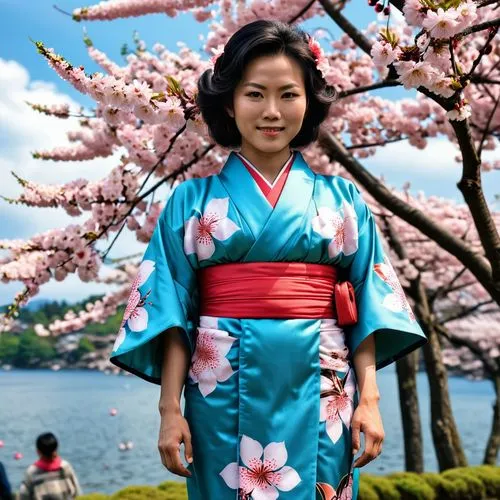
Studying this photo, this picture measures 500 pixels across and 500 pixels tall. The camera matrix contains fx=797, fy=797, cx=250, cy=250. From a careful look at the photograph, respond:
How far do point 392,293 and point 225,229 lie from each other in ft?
1.89

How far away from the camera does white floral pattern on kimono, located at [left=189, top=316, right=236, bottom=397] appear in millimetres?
2322

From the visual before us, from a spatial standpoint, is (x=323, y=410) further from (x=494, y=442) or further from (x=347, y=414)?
(x=494, y=442)

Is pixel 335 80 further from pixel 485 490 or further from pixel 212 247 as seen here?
pixel 485 490

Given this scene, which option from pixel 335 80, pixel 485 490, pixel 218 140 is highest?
pixel 335 80

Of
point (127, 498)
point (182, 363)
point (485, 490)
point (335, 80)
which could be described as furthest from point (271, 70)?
point (485, 490)

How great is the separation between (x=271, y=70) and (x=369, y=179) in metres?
2.32

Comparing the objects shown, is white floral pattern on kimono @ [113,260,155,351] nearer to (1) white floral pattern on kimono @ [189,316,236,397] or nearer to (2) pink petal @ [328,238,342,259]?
(1) white floral pattern on kimono @ [189,316,236,397]

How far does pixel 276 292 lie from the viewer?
2326 millimetres

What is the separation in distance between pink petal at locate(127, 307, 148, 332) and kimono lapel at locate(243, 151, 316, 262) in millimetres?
359

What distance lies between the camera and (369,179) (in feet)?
15.5

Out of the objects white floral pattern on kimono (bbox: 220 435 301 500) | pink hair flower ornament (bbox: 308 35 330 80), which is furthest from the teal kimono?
pink hair flower ornament (bbox: 308 35 330 80)

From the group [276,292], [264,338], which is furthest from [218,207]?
[264,338]

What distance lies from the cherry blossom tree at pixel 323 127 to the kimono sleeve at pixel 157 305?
0.72 meters

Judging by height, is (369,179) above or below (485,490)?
above
